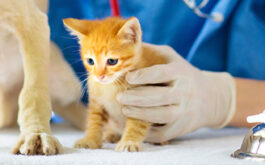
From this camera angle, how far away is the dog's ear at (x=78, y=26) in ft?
3.41

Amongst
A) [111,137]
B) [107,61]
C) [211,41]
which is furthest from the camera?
[211,41]

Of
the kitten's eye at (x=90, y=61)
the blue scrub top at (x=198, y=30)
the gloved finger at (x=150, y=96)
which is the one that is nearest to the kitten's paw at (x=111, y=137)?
the gloved finger at (x=150, y=96)

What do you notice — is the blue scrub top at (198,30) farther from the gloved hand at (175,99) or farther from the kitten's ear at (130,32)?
the kitten's ear at (130,32)

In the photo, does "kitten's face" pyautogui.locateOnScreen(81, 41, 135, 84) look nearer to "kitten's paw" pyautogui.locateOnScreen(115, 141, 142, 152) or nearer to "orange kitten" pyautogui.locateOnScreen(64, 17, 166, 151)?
"orange kitten" pyautogui.locateOnScreen(64, 17, 166, 151)

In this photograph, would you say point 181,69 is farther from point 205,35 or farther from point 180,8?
point 180,8

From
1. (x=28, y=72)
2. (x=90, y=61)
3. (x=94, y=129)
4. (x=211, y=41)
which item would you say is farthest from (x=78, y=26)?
(x=211, y=41)

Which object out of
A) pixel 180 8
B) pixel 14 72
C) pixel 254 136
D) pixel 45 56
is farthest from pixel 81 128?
pixel 254 136

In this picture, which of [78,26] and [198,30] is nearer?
[78,26]

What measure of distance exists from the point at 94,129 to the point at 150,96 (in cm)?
21

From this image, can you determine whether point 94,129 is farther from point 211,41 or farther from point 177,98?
point 211,41

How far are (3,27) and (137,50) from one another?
461 mm

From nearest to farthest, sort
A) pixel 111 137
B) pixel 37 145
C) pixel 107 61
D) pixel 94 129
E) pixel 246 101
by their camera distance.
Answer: pixel 37 145, pixel 107 61, pixel 94 129, pixel 111 137, pixel 246 101

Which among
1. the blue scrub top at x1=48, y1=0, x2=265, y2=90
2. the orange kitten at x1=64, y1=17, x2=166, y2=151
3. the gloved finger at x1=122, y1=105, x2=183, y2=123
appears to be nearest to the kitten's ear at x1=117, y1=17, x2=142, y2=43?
the orange kitten at x1=64, y1=17, x2=166, y2=151

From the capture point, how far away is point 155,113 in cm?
112
